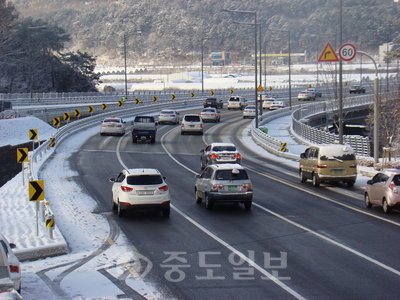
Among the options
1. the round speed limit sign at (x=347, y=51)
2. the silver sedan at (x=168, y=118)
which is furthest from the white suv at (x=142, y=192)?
the silver sedan at (x=168, y=118)

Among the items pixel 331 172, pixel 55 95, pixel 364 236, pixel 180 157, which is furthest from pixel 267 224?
pixel 55 95

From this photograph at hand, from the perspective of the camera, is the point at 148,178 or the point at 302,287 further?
the point at 148,178

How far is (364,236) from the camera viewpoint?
15188mm

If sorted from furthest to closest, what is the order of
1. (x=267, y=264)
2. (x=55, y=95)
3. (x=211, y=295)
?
(x=55, y=95)
(x=267, y=264)
(x=211, y=295)

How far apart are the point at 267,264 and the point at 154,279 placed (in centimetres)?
258

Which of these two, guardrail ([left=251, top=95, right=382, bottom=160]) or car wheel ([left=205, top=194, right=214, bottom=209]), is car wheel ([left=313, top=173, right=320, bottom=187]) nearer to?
car wheel ([left=205, top=194, right=214, bottom=209])

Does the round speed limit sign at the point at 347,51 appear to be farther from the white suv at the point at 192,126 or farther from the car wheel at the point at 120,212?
the white suv at the point at 192,126

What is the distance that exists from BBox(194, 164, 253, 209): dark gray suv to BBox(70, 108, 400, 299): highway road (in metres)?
0.48

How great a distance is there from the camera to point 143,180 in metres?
17.8

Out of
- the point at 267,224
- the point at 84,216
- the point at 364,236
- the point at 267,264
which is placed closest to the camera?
the point at 267,264

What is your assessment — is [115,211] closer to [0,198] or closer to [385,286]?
[0,198]

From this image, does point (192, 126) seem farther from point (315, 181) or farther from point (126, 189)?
point (126, 189)

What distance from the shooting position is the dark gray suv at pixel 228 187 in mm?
18906

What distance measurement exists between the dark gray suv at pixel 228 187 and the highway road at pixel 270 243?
0.48m
